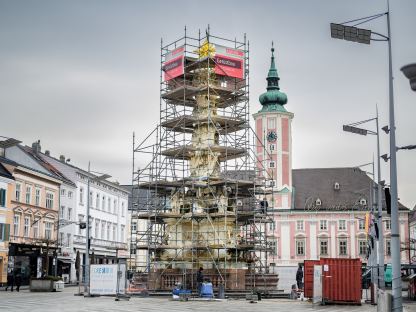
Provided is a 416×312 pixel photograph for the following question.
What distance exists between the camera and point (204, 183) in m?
41.8

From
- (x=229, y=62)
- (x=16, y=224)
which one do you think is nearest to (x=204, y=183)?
(x=229, y=62)

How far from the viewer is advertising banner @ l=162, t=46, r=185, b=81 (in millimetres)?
44281

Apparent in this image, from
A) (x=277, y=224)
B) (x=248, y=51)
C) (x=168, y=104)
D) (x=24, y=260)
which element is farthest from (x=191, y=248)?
(x=277, y=224)

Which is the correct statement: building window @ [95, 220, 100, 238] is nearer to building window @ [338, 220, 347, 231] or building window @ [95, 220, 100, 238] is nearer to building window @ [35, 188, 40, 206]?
building window @ [35, 188, 40, 206]

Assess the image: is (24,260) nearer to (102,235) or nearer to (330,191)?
(102,235)

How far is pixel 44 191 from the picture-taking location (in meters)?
62.2

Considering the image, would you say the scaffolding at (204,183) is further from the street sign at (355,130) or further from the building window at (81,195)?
the building window at (81,195)

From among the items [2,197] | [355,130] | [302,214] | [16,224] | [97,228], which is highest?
[302,214]

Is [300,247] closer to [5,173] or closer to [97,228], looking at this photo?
[97,228]

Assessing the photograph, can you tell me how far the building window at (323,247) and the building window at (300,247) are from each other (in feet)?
7.75

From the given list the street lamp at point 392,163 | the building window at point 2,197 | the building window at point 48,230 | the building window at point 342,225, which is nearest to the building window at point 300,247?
the building window at point 342,225

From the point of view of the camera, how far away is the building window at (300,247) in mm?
101812

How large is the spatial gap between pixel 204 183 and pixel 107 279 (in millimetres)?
9253

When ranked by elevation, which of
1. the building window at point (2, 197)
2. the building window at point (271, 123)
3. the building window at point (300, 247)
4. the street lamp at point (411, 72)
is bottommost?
the building window at point (300, 247)
